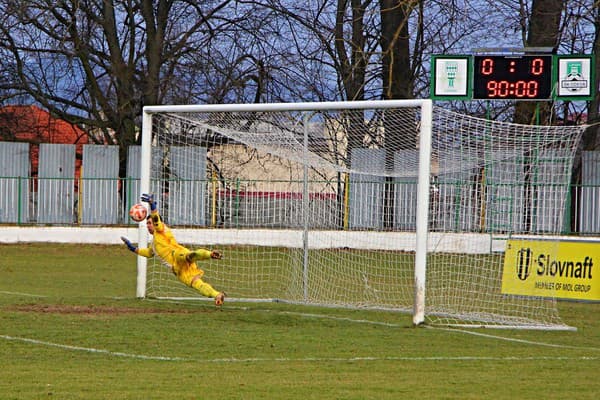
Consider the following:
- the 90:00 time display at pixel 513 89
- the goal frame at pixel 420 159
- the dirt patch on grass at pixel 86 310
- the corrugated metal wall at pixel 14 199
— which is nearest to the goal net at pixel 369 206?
the goal frame at pixel 420 159

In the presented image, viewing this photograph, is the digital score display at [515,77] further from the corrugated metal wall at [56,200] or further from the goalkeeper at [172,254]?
the corrugated metal wall at [56,200]

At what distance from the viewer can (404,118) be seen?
18.9 meters

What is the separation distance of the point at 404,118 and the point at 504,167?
23.5 ft

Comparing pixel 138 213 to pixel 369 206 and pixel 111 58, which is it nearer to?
pixel 369 206

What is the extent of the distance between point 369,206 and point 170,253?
9.50 meters

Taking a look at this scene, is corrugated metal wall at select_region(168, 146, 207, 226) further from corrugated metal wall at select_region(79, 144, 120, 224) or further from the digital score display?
the digital score display

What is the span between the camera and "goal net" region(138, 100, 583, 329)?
16906 millimetres

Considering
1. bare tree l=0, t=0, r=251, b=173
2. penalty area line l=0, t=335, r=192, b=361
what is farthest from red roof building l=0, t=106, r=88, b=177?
penalty area line l=0, t=335, r=192, b=361

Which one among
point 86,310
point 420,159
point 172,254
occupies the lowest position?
point 86,310

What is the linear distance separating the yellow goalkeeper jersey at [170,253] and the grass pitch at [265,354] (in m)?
0.59

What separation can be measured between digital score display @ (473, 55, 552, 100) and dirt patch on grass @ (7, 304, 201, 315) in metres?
9.83

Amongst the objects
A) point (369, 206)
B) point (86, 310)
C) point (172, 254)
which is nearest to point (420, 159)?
point (172, 254)

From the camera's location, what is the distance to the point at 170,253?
16.3 metres

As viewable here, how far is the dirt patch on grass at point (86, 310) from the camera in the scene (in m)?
15.9
